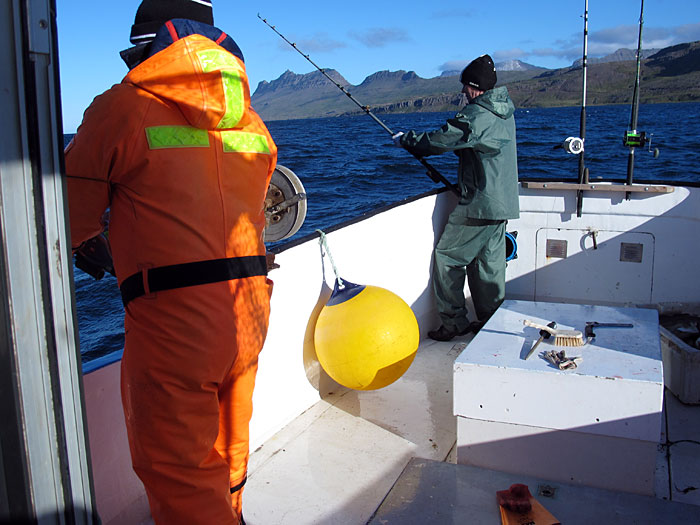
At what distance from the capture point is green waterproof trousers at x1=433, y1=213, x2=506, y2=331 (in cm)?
393

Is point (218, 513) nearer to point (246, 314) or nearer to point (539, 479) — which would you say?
point (246, 314)

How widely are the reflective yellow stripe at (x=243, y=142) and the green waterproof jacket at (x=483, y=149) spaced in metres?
2.02

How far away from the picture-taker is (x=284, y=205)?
2.50m

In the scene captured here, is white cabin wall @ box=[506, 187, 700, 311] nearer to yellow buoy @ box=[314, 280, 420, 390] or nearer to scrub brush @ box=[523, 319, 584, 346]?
yellow buoy @ box=[314, 280, 420, 390]

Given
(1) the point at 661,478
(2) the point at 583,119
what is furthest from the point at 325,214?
(1) the point at 661,478

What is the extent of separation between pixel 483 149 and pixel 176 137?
8.20 ft

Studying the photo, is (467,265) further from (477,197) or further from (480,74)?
(480,74)

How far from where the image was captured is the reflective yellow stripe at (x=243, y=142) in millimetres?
1705

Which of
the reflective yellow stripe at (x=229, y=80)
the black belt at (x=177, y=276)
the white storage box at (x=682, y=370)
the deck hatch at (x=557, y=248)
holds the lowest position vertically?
the white storage box at (x=682, y=370)

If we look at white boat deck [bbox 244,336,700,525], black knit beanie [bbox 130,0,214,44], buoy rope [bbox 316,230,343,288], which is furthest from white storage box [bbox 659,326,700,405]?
black knit beanie [bbox 130,0,214,44]

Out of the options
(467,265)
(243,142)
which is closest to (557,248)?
(467,265)

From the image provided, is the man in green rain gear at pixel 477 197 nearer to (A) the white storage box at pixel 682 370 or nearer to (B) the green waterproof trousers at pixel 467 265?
(B) the green waterproof trousers at pixel 467 265

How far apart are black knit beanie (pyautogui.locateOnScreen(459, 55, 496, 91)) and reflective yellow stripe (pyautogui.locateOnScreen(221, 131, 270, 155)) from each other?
2305 millimetres

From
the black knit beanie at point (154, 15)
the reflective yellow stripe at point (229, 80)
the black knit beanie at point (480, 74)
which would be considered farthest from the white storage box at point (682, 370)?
the black knit beanie at point (154, 15)
